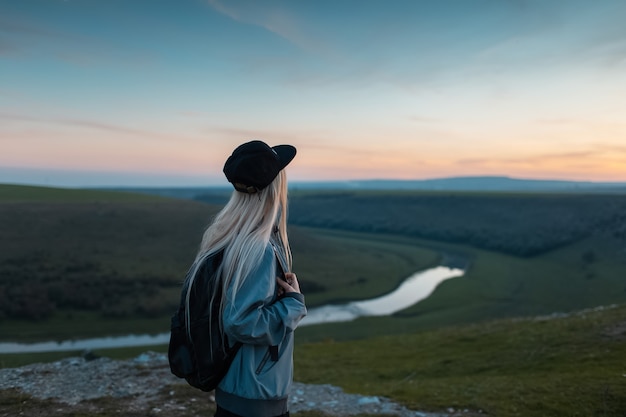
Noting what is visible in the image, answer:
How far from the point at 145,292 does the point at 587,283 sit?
4596 centimetres

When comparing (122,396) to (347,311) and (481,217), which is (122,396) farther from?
(481,217)

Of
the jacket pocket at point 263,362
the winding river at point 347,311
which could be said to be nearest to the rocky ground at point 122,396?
the jacket pocket at point 263,362

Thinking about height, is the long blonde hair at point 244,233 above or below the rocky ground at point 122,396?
above

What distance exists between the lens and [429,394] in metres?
12.4

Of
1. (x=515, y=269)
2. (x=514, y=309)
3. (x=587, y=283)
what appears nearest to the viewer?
(x=514, y=309)

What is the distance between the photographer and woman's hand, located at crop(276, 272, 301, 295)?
380cm

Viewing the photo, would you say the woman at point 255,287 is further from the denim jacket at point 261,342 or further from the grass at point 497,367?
the grass at point 497,367

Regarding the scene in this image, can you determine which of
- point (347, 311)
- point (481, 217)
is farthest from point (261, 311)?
point (481, 217)

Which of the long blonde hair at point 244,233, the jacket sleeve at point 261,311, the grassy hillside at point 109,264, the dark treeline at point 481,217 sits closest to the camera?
the jacket sleeve at point 261,311

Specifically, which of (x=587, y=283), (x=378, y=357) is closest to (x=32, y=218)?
(x=378, y=357)

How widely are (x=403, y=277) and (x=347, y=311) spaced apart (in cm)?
1884

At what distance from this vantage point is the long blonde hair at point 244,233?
3.65 meters

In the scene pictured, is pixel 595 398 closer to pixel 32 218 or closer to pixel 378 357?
pixel 378 357

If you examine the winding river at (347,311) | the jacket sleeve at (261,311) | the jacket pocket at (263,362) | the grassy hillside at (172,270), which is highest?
the jacket sleeve at (261,311)
